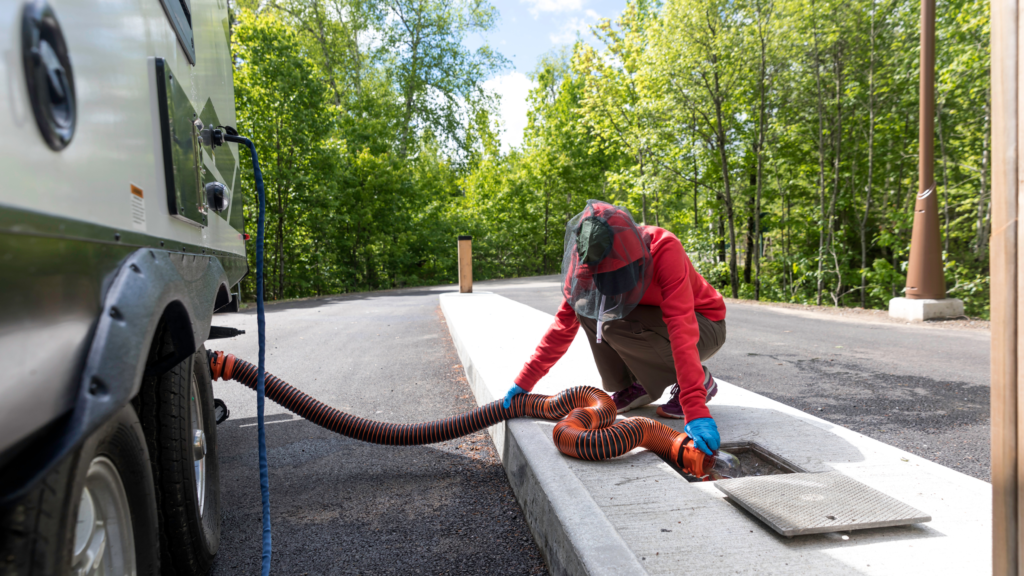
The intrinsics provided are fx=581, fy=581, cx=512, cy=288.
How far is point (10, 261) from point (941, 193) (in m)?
19.3

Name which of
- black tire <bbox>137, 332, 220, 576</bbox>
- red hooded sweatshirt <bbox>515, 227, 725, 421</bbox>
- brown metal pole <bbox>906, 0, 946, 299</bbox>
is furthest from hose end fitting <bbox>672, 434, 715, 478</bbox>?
brown metal pole <bbox>906, 0, 946, 299</bbox>

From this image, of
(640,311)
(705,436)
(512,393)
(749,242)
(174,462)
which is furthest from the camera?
(749,242)

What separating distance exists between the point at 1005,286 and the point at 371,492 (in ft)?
9.34

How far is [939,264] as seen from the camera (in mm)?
9297

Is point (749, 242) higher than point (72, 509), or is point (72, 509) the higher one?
point (749, 242)

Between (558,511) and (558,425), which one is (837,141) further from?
(558,511)

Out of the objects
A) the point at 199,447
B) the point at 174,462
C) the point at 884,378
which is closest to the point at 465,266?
the point at 884,378

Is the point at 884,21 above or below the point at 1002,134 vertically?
above

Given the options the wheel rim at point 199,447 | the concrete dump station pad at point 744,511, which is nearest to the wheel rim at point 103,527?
the wheel rim at point 199,447

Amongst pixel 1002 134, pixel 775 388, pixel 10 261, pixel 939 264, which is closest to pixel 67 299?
pixel 10 261

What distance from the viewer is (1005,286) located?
117 cm

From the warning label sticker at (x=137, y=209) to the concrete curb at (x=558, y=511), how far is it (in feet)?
5.27

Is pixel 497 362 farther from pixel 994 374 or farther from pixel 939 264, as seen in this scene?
pixel 939 264

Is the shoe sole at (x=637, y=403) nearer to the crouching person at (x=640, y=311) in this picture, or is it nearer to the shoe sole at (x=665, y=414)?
the crouching person at (x=640, y=311)
